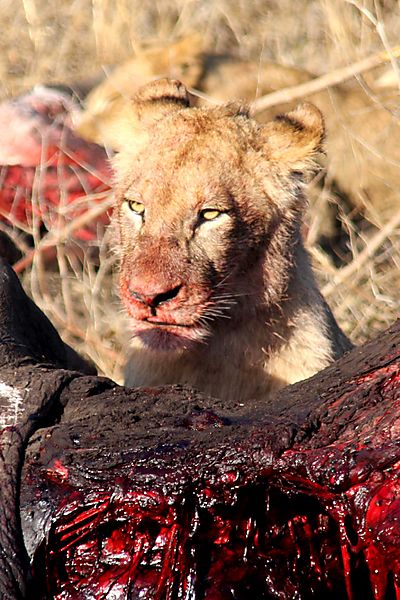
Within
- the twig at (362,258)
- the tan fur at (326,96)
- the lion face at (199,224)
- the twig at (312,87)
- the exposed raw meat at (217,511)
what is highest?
the tan fur at (326,96)

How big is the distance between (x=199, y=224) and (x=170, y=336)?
366mm

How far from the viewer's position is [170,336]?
10.7 ft

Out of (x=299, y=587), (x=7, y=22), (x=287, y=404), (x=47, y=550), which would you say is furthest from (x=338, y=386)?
(x=7, y=22)

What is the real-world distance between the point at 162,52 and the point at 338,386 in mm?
5147

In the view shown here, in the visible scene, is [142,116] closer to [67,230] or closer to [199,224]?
[199,224]

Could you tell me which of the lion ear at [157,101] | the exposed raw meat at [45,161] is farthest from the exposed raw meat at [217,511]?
the exposed raw meat at [45,161]

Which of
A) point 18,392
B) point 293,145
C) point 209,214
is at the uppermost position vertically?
point 293,145

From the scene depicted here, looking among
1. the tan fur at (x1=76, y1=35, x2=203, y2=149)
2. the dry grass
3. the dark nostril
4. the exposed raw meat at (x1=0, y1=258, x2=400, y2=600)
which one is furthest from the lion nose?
the tan fur at (x1=76, y1=35, x2=203, y2=149)

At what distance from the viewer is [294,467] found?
5.80ft

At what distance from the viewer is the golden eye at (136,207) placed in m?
3.45

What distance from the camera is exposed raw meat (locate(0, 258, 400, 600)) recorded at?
1748mm

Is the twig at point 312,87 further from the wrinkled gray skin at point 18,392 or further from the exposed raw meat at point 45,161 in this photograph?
the wrinkled gray skin at point 18,392

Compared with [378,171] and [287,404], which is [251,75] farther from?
[287,404]

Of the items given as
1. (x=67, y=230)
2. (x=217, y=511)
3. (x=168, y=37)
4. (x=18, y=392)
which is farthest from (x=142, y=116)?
(x=168, y=37)
